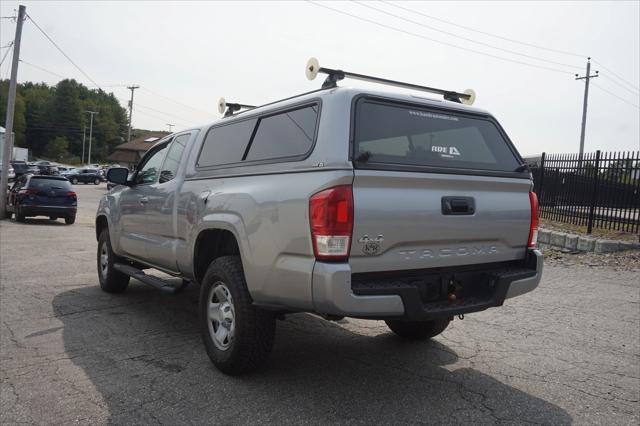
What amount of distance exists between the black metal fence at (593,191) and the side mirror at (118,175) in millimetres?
9551

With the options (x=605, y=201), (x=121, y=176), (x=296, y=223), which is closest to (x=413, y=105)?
(x=296, y=223)

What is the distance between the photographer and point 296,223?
123 inches

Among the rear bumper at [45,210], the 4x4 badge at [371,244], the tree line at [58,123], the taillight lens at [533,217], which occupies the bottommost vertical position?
the rear bumper at [45,210]

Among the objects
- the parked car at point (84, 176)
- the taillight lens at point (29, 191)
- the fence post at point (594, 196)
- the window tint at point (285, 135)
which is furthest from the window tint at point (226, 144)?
the parked car at point (84, 176)

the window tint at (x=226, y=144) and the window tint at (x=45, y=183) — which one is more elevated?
the window tint at (x=226, y=144)

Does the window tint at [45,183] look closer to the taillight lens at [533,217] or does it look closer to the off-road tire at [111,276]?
the off-road tire at [111,276]

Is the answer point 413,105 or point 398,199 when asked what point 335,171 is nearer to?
point 398,199

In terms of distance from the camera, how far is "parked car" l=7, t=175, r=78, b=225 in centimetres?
1583

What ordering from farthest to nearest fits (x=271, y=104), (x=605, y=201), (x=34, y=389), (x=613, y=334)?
(x=605, y=201)
(x=613, y=334)
(x=271, y=104)
(x=34, y=389)

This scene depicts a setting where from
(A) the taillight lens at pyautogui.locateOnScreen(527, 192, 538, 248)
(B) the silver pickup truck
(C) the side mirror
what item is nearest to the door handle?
(B) the silver pickup truck

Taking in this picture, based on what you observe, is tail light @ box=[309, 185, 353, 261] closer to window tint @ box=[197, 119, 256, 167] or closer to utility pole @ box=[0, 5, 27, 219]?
window tint @ box=[197, 119, 256, 167]

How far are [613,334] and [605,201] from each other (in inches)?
258

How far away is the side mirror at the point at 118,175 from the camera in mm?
5838

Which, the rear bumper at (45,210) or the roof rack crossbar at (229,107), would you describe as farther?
the rear bumper at (45,210)
